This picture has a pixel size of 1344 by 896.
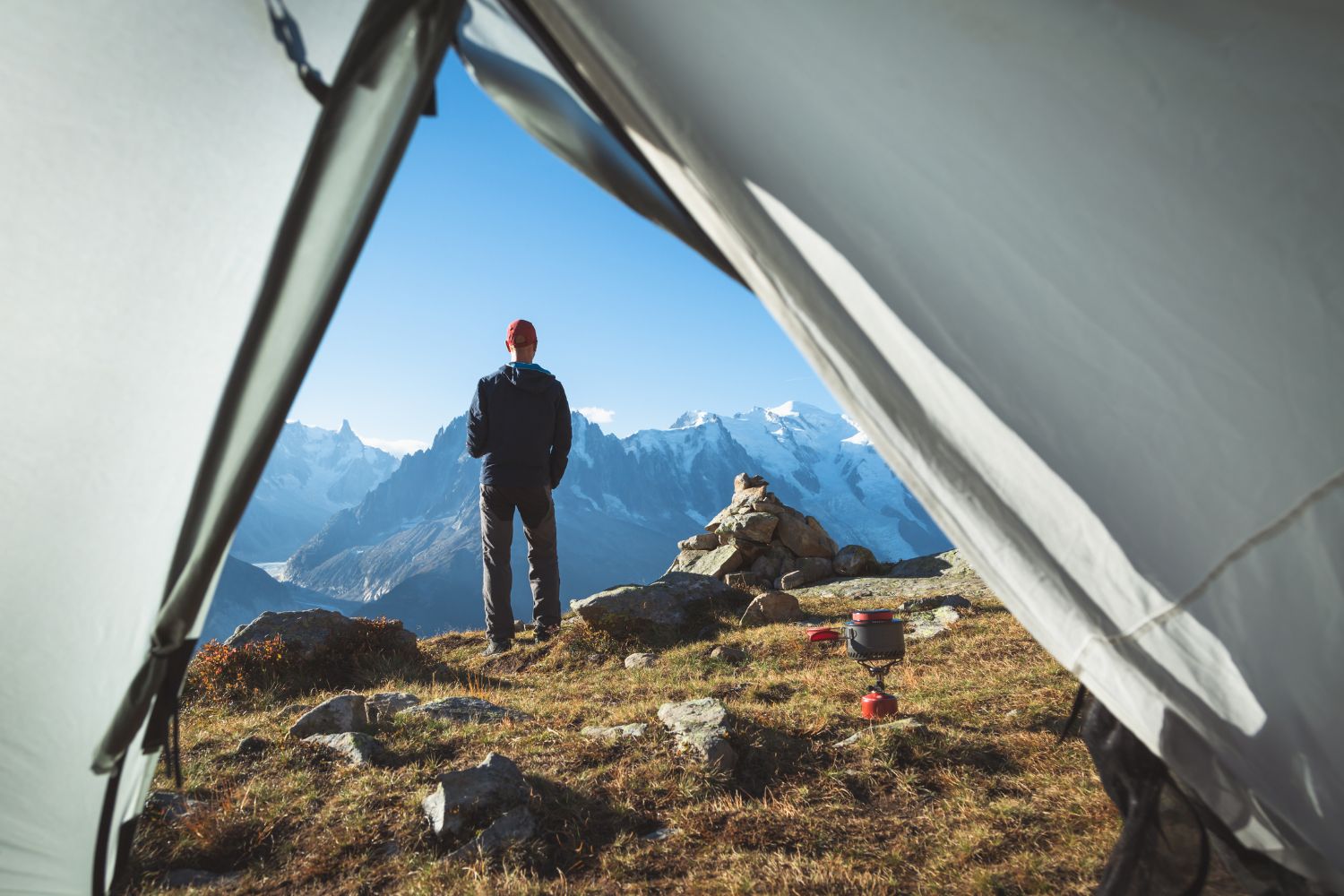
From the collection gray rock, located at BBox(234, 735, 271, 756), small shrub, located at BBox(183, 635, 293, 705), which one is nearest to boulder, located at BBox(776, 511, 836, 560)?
small shrub, located at BBox(183, 635, 293, 705)

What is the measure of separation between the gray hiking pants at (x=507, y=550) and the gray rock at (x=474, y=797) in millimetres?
3494

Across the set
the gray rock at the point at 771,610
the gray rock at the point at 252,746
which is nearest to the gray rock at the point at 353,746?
the gray rock at the point at 252,746

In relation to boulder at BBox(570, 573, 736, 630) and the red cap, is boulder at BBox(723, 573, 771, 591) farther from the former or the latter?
the red cap

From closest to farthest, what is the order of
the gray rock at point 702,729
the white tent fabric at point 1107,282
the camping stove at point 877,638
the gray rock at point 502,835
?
the white tent fabric at point 1107,282
the gray rock at point 502,835
the gray rock at point 702,729
the camping stove at point 877,638

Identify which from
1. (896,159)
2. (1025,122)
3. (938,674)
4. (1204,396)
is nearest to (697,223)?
(896,159)

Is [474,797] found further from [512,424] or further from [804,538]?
[804,538]

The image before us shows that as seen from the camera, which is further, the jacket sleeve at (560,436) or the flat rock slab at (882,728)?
the jacket sleeve at (560,436)

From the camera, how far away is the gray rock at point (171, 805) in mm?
3480

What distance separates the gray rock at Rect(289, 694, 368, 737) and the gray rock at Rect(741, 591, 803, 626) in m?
5.89

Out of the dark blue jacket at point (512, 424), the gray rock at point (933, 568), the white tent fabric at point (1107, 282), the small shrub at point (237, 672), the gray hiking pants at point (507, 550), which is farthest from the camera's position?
the gray rock at point (933, 568)

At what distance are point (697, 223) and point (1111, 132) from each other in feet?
4.05

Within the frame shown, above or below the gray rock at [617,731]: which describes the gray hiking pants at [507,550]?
above

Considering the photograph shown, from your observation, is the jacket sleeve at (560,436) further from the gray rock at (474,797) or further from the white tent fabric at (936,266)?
the white tent fabric at (936,266)

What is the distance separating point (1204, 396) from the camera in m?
1.84
